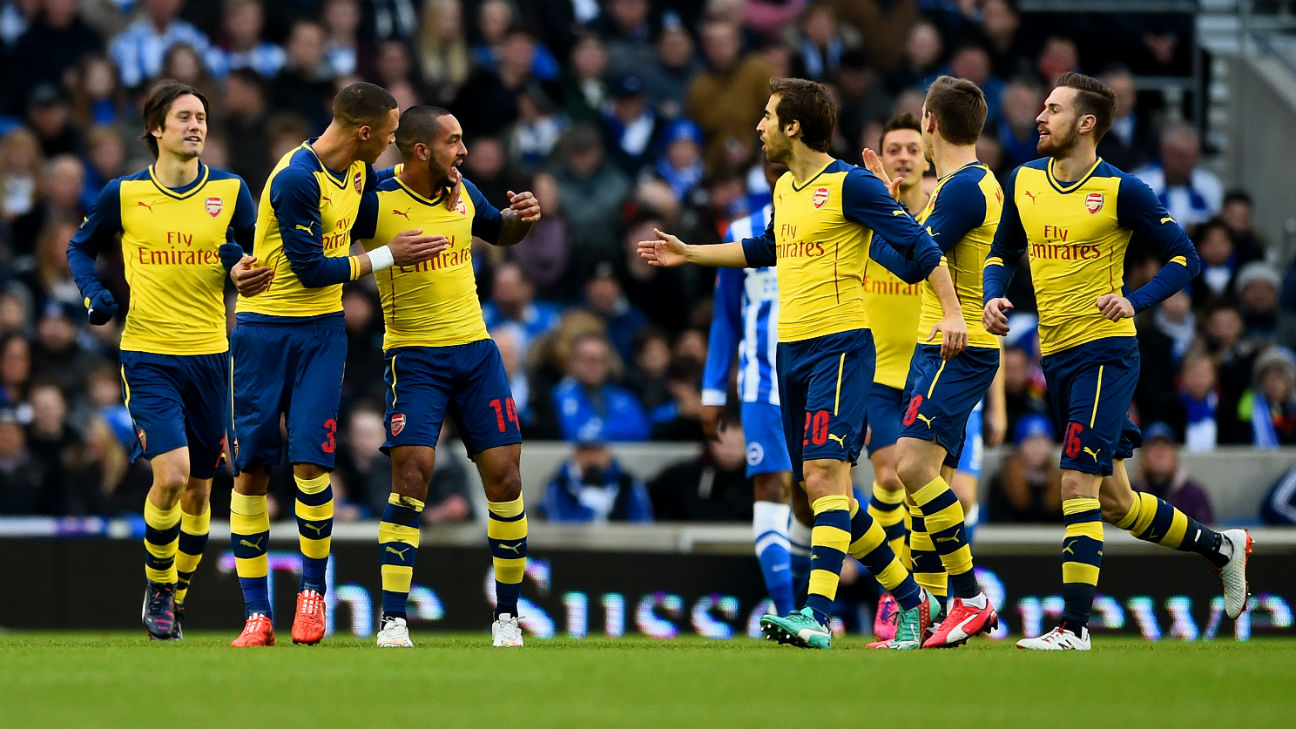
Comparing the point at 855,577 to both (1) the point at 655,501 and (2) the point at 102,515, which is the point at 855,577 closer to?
(1) the point at 655,501

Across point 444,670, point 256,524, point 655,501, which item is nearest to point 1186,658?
point 444,670

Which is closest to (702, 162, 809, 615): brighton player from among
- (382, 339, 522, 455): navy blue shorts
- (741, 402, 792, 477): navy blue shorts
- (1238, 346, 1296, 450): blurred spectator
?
(741, 402, 792, 477): navy blue shorts

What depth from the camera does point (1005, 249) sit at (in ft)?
30.4

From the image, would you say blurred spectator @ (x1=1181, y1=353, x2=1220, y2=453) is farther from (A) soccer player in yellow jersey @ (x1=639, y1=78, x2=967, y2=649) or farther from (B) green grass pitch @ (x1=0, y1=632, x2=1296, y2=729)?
(A) soccer player in yellow jersey @ (x1=639, y1=78, x2=967, y2=649)

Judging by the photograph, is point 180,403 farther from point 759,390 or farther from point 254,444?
point 759,390

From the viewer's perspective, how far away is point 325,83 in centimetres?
Answer: 1744

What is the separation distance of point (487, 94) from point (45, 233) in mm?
4238

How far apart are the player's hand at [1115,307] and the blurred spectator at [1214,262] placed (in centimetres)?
845

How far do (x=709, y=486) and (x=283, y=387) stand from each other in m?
5.37

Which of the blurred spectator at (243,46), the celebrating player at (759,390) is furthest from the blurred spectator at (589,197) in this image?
the celebrating player at (759,390)

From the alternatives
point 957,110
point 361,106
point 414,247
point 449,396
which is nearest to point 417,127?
point 361,106

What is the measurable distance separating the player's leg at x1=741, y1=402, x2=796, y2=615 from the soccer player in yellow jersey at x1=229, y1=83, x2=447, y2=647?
2.82 meters

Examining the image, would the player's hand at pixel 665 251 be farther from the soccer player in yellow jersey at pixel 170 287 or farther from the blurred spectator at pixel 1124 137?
the blurred spectator at pixel 1124 137

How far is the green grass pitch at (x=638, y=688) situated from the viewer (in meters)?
6.10
